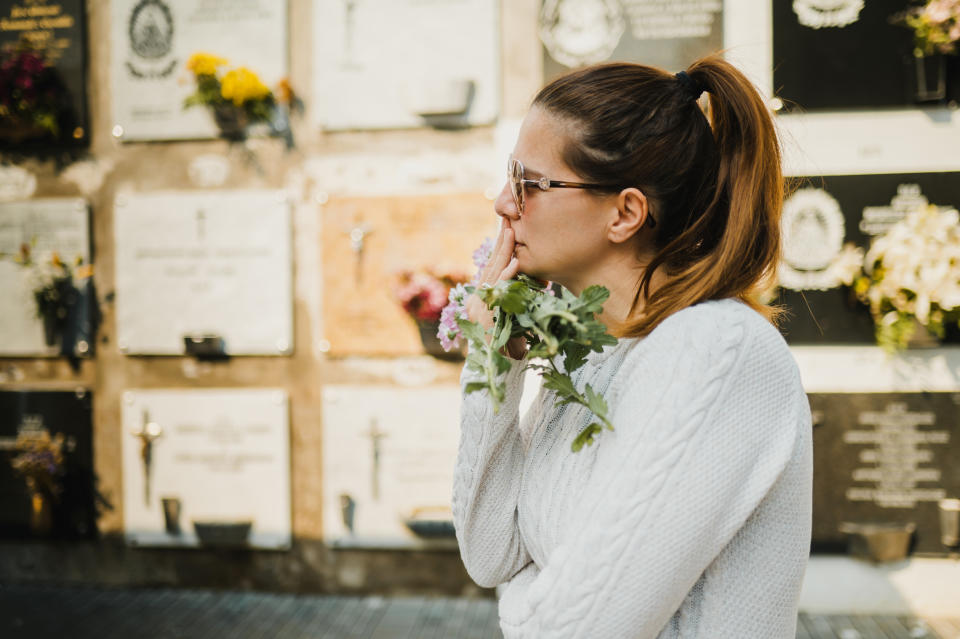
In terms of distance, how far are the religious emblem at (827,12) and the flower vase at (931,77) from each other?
45 centimetres

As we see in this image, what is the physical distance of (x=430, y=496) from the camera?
4941 mm

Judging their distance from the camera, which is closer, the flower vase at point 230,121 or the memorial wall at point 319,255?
the memorial wall at point 319,255

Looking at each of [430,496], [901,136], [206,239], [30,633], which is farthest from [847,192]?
[30,633]

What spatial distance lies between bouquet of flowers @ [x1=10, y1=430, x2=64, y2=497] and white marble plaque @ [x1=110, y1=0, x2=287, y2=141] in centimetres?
213

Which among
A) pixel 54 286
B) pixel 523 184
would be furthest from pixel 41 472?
pixel 523 184

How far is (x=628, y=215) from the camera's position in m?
1.46

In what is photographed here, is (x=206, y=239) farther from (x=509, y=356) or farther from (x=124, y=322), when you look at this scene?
(x=509, y=356)

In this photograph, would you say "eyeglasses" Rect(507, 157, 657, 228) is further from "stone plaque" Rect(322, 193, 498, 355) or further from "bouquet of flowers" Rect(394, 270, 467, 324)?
"stone plaque" Rect(322, 193, 498, 355)

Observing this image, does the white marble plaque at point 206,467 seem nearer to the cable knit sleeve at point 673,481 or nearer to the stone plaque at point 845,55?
the stone plaque at point 845,55

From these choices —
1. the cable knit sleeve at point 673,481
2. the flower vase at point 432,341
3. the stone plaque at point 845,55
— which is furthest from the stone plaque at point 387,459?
the cable knit sleeve at point 673,481

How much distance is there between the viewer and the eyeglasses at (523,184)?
1.46 m

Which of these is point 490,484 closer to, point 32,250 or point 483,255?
point 483,255

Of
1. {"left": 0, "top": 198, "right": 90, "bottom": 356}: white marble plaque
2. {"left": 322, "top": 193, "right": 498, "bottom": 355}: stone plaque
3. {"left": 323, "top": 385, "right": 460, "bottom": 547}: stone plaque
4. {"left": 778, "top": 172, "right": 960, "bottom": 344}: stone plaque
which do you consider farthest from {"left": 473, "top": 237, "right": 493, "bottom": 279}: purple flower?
{"left": 0, "top": 198, "right": 90, "bottom": 356}: white marble plaque

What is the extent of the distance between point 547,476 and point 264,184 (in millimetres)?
4166
